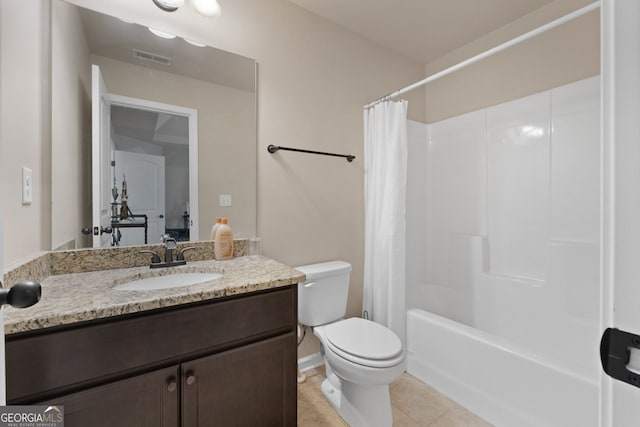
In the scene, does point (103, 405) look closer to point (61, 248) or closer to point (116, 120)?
point (61, 248)

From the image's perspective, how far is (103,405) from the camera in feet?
2.72

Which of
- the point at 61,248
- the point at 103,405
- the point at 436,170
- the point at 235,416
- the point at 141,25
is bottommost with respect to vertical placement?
the point at 235,416

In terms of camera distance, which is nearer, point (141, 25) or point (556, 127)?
point (141, 25)

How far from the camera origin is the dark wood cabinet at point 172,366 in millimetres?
765

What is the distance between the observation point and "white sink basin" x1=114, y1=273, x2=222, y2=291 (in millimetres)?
1190

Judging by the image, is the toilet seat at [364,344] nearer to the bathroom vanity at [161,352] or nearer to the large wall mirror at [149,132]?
the bathroom vanity at [161,352]

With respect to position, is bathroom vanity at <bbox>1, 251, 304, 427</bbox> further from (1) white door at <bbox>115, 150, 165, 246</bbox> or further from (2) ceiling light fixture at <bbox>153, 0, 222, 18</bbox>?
(2) ceiling light fixture at <bbox>153, 0, 222, 18</bbox>

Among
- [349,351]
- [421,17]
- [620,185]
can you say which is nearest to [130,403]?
[349,351]

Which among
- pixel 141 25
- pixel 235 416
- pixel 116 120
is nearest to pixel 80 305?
pixel 235 416

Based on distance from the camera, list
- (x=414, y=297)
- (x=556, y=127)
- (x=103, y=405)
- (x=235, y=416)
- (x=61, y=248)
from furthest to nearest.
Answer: (x=414, y=297) < (x=556, y=127) < (x=61, y=248) < (x=235, y=416) < (x=103, y=405)

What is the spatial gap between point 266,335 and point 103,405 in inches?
20.6

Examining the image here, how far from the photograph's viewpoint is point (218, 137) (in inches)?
63.5
